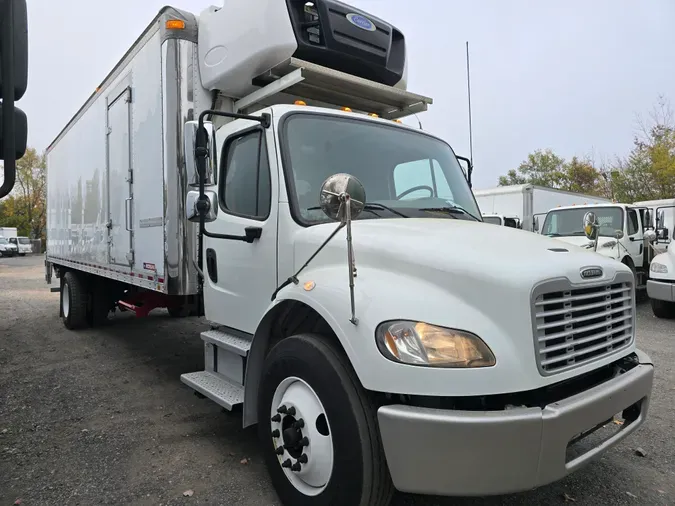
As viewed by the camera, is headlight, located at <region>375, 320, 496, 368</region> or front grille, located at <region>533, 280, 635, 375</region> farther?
front grille, located at <region>533, 280, 635, 375</region>

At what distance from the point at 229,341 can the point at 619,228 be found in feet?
33.7

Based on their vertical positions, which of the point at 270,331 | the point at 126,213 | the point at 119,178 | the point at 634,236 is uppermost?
the point at 119,178

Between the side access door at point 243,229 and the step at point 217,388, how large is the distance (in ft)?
1.33

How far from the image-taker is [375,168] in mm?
3520

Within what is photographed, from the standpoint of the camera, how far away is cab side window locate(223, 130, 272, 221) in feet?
11.2

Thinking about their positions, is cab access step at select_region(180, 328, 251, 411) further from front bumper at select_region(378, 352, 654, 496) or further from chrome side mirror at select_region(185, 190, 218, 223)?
front bumper at select_region(378, 352, 654, 496)

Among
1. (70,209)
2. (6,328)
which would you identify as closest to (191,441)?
(70,209)

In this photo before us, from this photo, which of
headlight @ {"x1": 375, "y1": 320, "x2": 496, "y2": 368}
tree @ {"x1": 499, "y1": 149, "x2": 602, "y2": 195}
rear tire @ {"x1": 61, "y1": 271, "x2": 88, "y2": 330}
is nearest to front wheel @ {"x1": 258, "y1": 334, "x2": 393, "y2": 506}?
headlight @ {"x1": 375, "y1": 320, "x2": 496, "y2": 368}

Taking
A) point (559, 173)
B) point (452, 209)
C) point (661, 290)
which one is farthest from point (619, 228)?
point (559, 173)

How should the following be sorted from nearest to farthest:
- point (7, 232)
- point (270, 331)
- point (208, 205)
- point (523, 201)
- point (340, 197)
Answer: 1. point (340, 197)
2. point (270, 331)
3. point (208, 205)
4. point (523, 201)
5. point (7, 232)

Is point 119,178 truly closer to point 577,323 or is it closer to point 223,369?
point 223,369

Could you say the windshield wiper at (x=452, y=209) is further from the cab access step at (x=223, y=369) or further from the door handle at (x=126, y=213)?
the door handle at (x=126, y=213)

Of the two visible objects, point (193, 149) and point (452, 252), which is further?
point (193, 149)

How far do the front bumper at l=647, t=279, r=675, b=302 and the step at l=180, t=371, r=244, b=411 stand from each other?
8.24 m
